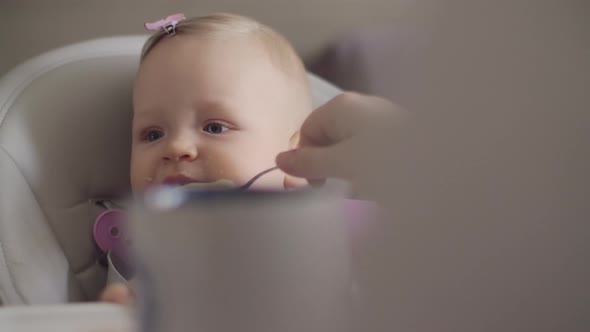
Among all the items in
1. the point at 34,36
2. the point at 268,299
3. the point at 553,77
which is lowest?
the point at 34,36

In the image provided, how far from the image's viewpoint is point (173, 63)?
2.42 ft

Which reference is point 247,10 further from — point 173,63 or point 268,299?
point 268,299

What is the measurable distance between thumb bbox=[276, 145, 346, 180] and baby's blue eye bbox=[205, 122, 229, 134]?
12.5 inches

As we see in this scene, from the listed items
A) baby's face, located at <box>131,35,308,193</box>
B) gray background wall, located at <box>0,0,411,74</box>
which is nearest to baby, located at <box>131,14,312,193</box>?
baby's face, located at <box>131,35,308,193</box>

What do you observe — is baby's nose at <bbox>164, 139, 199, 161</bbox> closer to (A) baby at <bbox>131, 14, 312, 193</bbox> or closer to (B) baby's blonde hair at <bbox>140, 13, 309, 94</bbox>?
(A) baby at <bbox>131, 14, 312, 193</bbox>

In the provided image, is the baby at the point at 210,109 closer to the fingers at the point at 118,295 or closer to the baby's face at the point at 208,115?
the baby's face at the point at 208,115

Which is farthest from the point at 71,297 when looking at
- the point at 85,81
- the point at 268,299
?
the point at 268,299

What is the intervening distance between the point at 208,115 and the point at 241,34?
145 millimetres

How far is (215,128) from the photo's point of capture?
28.2 inches

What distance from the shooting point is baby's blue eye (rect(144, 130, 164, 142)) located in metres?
0.74

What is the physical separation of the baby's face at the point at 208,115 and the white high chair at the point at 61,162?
0.34 feet

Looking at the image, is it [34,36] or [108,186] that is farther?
[34,36]

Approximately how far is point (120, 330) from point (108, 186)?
0.47 metres

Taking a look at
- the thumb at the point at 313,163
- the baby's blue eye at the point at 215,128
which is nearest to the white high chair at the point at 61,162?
the baby's blue eye at the point at 215,128
